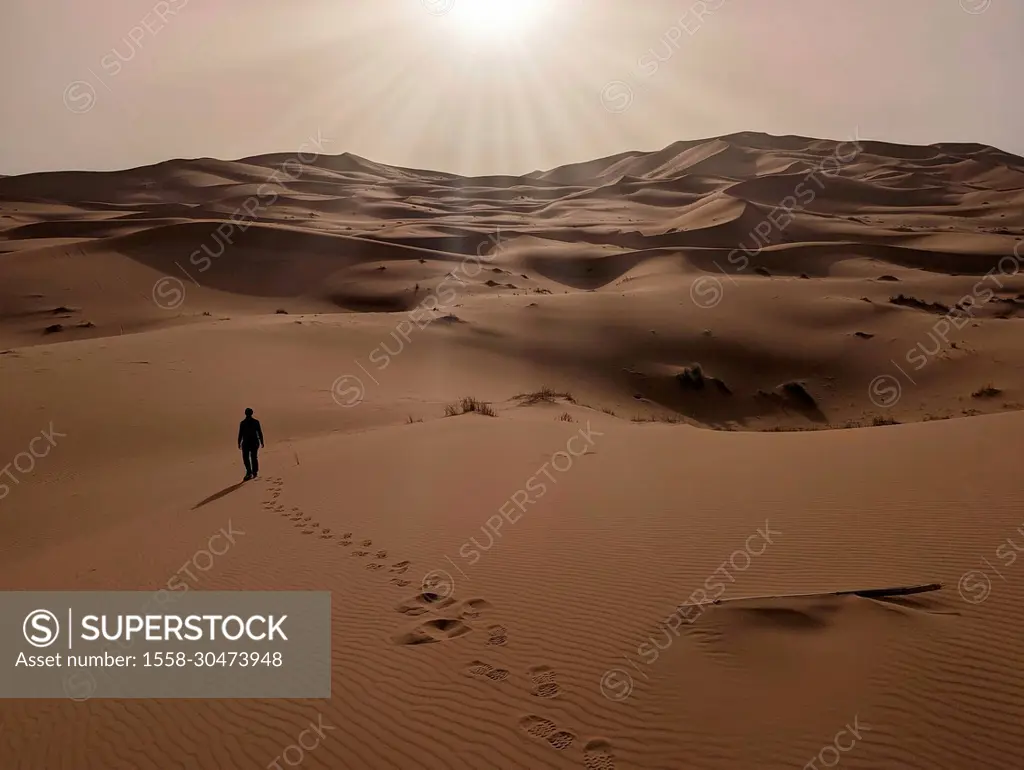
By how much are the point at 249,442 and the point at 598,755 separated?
8167 mm

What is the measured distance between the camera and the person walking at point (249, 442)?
10250 mm

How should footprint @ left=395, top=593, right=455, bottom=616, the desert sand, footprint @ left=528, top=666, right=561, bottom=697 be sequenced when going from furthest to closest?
footprint @ left=395, top=593, right=455, bottom=616 < footprint @ left=528, top=666, right=561, bottom=697 < the desert sand

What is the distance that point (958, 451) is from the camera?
8.59 meters

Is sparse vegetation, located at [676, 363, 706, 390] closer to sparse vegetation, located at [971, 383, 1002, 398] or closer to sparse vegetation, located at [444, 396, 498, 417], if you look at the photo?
sparse vegetation, located at [971, 383, 1002, 398]

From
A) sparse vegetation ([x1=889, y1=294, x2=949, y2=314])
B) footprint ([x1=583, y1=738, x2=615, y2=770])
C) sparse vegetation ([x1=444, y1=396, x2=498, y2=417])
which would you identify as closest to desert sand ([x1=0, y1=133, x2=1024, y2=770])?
footprint ([x1=583, y1=738, x2=615, y2=770])

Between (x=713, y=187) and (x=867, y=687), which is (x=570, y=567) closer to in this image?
(x=867, y=687)

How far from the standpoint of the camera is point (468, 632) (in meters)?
5.12

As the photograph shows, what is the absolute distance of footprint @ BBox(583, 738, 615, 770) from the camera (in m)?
3.69

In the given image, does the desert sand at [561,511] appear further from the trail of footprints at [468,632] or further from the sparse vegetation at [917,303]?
the sparse vegetation at [917,303]

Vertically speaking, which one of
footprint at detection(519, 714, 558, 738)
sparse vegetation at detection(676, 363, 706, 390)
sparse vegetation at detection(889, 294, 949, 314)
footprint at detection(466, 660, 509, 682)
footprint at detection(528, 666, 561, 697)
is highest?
sparse vegetation at detection(889, 294, 949, 314)

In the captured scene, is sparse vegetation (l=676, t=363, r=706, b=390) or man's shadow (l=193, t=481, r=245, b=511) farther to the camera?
sparse vegetation (l=676, t=363, r=706, b=390)

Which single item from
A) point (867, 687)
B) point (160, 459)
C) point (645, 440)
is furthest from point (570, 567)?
point (160, 459)

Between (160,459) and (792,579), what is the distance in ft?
37.3

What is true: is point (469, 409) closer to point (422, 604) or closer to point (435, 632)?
point (422, 604)
